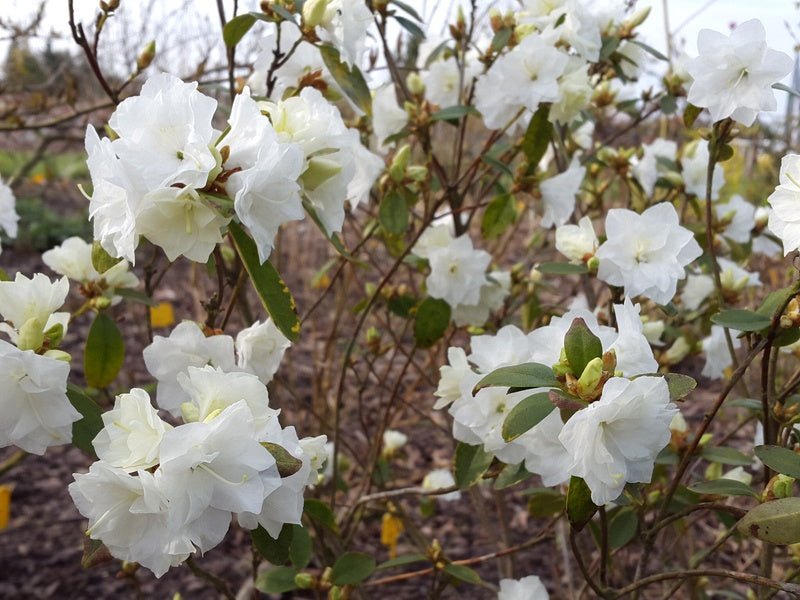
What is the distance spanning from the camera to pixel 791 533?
0.85 metres

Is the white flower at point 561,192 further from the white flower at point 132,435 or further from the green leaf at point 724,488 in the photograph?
the white flower at point 132,435

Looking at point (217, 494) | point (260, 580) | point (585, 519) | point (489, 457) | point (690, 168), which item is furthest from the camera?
point (690, 168)

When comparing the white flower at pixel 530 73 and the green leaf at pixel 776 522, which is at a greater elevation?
the white flower at pixel 530 73

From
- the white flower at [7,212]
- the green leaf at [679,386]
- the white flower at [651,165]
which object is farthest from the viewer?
the white flower at [651,165]

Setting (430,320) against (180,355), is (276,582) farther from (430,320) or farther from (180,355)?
(430,320)

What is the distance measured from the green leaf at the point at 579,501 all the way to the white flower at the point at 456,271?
79 cm

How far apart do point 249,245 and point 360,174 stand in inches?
22.2

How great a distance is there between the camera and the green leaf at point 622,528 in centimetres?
144

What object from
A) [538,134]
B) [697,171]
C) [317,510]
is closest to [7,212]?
[317,510]

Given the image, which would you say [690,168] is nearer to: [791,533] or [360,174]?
[360,174]

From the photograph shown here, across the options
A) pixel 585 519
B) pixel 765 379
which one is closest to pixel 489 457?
pixel 585 519

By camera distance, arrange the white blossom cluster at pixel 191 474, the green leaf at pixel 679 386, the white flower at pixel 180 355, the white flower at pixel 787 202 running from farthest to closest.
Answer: the white flower at pixel 180 355
the white flower at pixel 787 202
the green leaf at pixel 679 386
the white blossom cluster at pixel 191 474

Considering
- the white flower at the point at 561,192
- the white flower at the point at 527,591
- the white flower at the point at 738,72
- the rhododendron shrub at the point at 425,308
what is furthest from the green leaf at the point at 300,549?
the white flower at the point at 738,72

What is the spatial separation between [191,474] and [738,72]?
1.00m
